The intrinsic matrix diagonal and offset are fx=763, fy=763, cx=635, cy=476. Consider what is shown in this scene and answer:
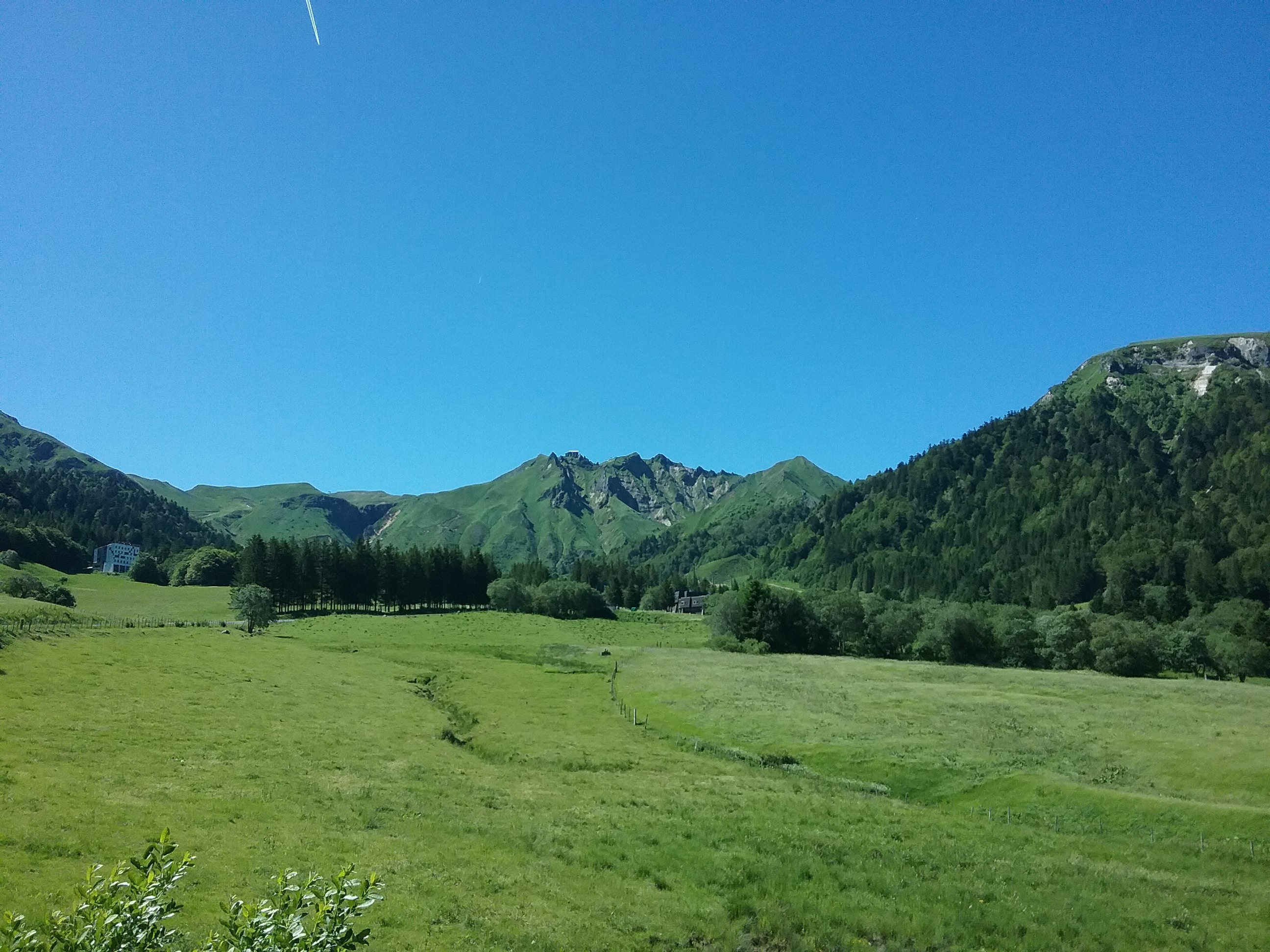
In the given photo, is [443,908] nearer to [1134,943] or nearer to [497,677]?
[1134,943]

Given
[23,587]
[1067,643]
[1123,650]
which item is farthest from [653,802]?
[23,587]

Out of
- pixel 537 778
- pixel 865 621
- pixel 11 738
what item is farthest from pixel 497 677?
pixel 865 621

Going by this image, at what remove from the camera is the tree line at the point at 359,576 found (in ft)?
496

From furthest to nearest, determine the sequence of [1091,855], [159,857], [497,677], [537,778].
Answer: [497,677], [537,778], [1091,855], [159,857]

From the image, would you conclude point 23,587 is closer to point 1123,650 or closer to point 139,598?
point 139,598

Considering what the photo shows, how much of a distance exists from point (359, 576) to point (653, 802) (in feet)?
450

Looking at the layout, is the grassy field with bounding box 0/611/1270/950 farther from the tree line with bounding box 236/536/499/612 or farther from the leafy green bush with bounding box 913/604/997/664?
the tree line with bounding box 236/536/499/612

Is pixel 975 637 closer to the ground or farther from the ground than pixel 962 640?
farther from the ground

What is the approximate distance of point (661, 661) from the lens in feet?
340

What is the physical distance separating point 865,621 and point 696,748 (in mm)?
102800

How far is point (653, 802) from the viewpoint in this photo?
1518 inches

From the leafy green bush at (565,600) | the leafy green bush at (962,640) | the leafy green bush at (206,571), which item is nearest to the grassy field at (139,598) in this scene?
the leafy green bush at (206,571)

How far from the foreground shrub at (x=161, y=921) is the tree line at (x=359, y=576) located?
498 ft

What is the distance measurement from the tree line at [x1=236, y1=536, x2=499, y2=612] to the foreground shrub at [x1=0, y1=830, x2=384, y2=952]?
5977 inches
